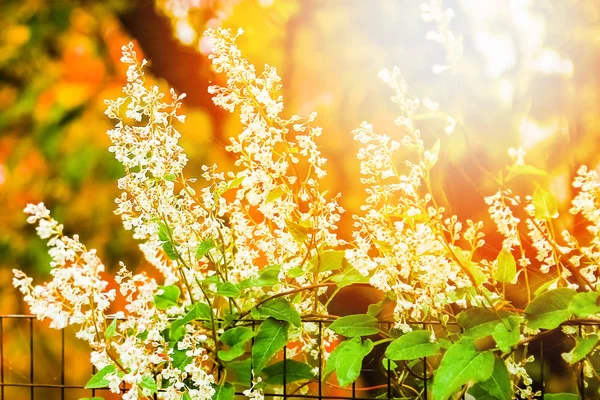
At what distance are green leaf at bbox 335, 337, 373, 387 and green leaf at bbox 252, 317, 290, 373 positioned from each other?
3.3 inches

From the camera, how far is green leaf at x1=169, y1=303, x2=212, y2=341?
2.84ft

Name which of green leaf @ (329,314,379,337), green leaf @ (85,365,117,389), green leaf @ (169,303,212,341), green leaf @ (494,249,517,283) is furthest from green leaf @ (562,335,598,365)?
green leaf @ (85,365,117,389)

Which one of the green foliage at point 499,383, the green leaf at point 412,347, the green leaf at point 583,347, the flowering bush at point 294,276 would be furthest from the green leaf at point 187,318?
the green leaf at point 583,347

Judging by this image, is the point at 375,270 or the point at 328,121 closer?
the point at 375,270

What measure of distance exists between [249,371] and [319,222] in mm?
234

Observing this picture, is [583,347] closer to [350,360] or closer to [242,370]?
[350,360]

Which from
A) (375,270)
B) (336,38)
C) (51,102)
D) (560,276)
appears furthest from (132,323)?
(51,102)

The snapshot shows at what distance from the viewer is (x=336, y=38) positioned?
6.06ft

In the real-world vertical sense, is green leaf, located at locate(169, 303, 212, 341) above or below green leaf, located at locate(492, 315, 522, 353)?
above

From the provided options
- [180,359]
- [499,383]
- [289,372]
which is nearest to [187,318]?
[180,359]

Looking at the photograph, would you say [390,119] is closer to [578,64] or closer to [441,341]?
[578,64]

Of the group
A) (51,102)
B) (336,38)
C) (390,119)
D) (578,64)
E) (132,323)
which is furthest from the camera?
(51,102)

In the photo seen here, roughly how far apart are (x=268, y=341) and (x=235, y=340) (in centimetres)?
5

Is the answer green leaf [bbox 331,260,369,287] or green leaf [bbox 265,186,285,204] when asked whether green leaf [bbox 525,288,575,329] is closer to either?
green leaf [bbox 331,260,369,287]
